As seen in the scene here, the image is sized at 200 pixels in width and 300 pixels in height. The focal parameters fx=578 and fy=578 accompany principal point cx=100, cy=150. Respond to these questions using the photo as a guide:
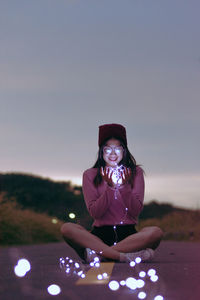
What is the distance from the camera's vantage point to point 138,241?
7133 mm

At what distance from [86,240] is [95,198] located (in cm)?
53

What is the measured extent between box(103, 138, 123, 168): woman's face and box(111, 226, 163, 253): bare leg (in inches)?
37.0

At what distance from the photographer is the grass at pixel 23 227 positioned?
15484mm

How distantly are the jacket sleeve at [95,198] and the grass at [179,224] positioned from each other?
35.1 feet

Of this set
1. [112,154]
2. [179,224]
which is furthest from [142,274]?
[179,224]

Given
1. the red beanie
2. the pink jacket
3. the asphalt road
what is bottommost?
the asphalt road

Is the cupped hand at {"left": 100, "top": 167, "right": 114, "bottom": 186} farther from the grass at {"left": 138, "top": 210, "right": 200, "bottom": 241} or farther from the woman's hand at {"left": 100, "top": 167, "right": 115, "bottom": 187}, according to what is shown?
the grass at {"left": 138, "top": 210, "right": 200, "bottom": 241}

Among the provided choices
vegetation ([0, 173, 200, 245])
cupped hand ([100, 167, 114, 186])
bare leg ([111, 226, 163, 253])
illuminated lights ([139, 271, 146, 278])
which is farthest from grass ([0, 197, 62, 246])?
illuminated lights ([139, 271, 146, 278])

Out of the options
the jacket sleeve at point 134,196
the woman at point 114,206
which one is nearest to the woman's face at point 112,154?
the woman at point 114,206

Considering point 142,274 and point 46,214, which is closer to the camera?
point 142,274

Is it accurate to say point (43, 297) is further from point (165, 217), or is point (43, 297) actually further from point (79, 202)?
point (79, 202)

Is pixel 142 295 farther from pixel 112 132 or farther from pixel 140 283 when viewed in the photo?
pixel 112 132

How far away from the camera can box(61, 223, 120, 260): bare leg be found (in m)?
6.99

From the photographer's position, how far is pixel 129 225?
729 centimetres
